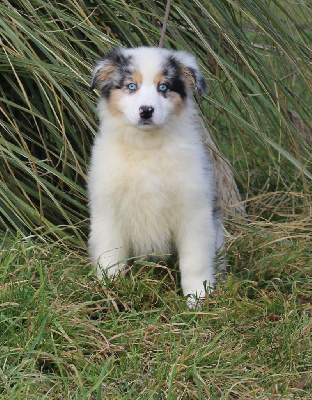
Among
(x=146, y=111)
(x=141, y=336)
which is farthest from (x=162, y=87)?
(x=141, y=336)

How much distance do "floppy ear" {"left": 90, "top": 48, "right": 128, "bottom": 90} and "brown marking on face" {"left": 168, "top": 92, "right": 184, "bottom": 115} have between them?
24 cm

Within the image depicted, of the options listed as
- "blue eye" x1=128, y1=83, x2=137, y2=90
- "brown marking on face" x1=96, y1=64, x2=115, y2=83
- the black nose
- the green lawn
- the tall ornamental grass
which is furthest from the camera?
the tall ornamental grass

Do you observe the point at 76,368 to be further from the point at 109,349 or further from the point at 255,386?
the point at 255,386

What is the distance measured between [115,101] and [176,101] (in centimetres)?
25

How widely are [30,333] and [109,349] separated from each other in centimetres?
29

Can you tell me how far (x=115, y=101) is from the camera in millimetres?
3322

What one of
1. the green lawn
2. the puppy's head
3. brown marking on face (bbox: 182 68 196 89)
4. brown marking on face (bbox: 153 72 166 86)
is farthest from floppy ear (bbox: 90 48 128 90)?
the green lawn

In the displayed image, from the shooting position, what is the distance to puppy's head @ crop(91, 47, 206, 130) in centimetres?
317

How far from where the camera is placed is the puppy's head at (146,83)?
3.17 m

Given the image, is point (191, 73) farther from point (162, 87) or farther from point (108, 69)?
point (108, 69)

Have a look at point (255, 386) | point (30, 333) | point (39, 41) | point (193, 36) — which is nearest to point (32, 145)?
point (39, 41)

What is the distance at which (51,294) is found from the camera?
3.17 m

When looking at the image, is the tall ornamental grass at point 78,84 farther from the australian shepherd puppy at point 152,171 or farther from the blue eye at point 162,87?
the blue eye at point 162,87

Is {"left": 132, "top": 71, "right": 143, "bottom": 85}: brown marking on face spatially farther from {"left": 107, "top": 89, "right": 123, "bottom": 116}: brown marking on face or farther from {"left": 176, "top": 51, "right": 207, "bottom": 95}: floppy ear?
{"left": 176, "top": 51, "right": 207, "bottom": 95}: floppy ear
